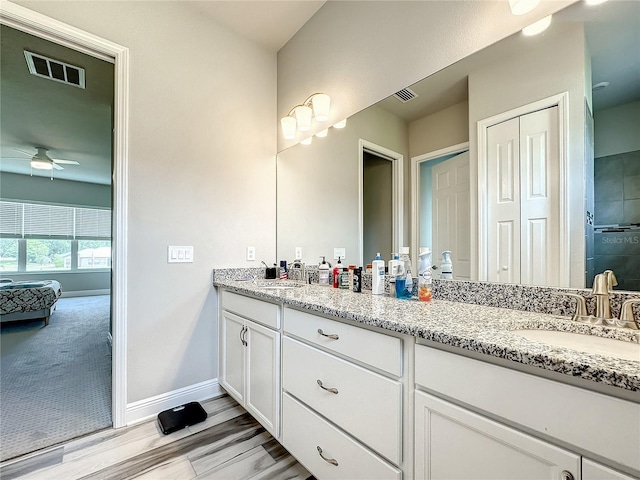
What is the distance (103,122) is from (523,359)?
4653 millimetres

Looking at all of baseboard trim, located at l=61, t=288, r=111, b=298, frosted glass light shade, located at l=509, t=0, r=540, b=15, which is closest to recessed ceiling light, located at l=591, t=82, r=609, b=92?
frosted glass light shade, located at l=509, t=0, r=540, b=15

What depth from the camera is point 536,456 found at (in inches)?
26.0

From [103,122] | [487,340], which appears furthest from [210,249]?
[103,122]

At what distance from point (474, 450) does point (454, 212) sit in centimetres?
98

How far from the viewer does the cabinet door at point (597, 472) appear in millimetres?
567

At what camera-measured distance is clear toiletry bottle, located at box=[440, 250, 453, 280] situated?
1399 millimetres

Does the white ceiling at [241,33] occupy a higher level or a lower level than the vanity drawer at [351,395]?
higher

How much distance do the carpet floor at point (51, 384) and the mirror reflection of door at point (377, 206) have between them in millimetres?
1962

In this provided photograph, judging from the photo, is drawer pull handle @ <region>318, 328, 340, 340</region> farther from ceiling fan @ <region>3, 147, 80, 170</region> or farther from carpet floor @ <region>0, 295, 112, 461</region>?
ceiling fan @ <region>3, 147, 80, 170</region>

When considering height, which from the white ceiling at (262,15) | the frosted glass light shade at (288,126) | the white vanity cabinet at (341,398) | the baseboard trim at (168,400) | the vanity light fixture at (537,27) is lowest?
the baseboard trim at (168,400)

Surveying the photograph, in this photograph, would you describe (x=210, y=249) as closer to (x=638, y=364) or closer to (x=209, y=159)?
(x=209, y=159)

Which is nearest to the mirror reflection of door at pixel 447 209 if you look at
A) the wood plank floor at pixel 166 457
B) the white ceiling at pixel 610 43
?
the white ceiling at pixel 610 43

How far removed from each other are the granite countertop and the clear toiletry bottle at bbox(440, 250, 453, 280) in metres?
0.14

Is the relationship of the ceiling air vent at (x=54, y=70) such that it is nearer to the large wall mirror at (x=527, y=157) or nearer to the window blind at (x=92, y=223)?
the large wall mirror at (x=527, y=157)
